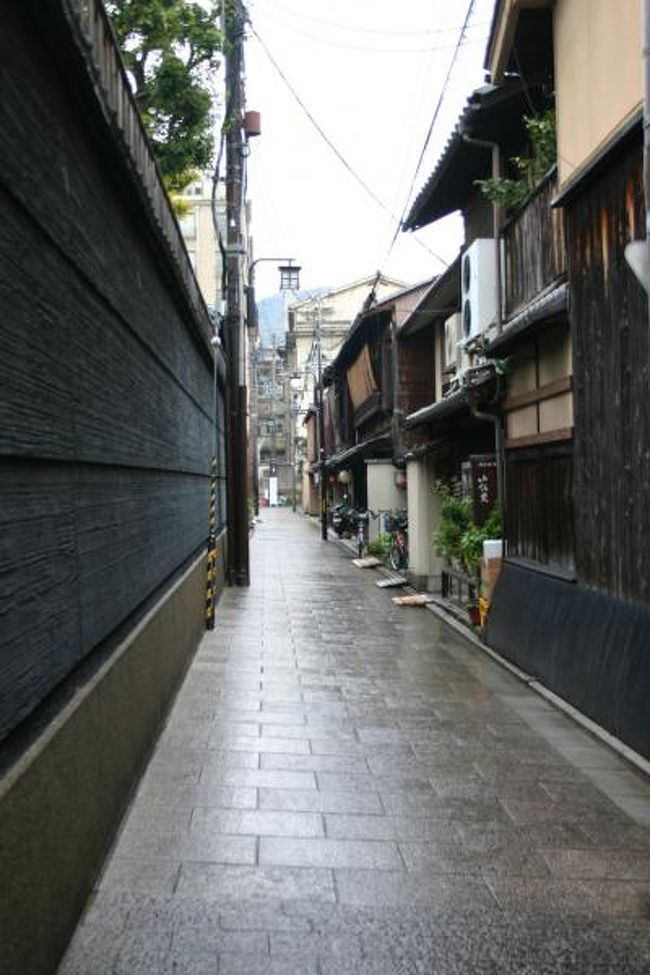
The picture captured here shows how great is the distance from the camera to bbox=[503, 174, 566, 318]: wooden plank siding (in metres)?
10.4

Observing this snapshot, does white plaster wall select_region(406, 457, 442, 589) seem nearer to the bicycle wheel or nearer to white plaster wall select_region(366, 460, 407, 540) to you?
the bicycle wheel

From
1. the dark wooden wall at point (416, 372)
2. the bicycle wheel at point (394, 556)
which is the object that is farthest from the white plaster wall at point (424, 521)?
the dark wooden wall at point (416, 372)

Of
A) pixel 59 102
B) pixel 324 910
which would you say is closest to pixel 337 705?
pixel 324 910

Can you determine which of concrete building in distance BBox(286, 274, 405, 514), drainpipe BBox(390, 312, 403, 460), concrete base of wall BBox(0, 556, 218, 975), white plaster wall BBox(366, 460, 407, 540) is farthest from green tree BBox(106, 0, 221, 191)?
concrete building in distance BBox(286, 274, 405, 514)

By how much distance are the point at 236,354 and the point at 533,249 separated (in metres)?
9.25

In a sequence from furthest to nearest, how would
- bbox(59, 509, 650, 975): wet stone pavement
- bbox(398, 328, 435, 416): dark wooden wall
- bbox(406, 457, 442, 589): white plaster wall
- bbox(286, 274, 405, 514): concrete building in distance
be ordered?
1. bbox(286, 274, 405, 514): concrete building in distance
2. bbox(398, 328, 435, 416): dark wooden wall
3. bbox(406, 457, 442, 589): white plaster wall
4. bbox(59, 509, 650, 975): wet stone pavement

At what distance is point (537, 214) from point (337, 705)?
20.3 ft

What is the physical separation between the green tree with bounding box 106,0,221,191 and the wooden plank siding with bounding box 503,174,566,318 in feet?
15.6

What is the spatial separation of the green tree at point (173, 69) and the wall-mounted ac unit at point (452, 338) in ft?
20.9

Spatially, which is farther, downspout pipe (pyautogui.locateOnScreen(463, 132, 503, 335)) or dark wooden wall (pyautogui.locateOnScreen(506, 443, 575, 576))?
downspout pipe (pyautogui.locateOnScreen(463, 132, 503, 335))

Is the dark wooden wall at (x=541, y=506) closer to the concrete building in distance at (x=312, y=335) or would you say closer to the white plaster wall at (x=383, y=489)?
the white plaster wall at (x=383, y=489)

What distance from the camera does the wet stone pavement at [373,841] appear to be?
4168 mm

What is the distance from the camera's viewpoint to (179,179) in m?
15.3

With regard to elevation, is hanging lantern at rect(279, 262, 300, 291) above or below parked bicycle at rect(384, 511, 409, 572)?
above
